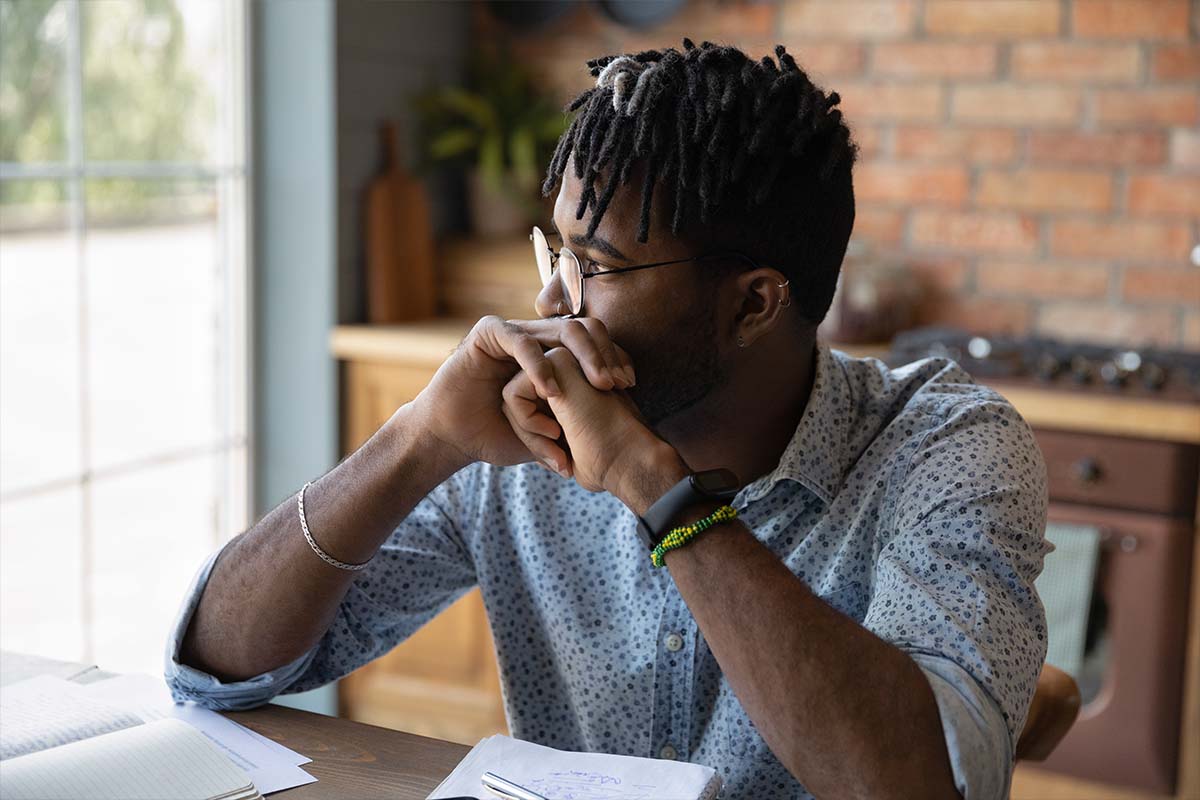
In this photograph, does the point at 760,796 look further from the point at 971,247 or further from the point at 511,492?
the point at 971,247

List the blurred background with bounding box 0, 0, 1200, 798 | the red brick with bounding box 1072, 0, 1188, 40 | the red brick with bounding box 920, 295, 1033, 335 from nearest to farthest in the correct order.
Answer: the blurred background with bounding box 0, 0, 1200, 798 → the red brick with bounding box 1072, 0, 1188, 40 → the red brick with bounding box 920, 295, 1033, 335

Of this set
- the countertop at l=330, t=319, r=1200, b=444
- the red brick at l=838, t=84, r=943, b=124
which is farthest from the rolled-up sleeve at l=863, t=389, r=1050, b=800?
the red brick at l=838, t=84, r=943, b=124

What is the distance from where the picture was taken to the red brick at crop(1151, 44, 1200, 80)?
2.79 meters

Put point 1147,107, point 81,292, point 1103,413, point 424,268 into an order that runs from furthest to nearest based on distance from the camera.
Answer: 1. point 424,268
2. point 1147,107
3. point 81,292
4. point 1103,413

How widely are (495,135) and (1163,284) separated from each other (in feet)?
5.19

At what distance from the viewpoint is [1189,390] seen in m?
2.52

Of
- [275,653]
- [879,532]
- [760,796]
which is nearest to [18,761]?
[275,653]

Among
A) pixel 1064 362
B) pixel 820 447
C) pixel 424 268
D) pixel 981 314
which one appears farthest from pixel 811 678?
pixel 424 268

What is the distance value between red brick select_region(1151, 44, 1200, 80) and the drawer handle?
0.94 meters

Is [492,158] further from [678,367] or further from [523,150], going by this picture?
[678,367]

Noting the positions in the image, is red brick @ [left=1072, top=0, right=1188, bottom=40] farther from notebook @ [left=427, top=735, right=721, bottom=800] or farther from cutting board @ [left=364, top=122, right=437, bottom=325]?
notebook @ [left=427, top=735, right=721, bottom=800]

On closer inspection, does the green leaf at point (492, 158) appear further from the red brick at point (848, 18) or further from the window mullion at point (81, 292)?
the window mullion at point (81, 292)

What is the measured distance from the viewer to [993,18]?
293 cm

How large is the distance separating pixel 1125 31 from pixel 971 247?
1.84ft
